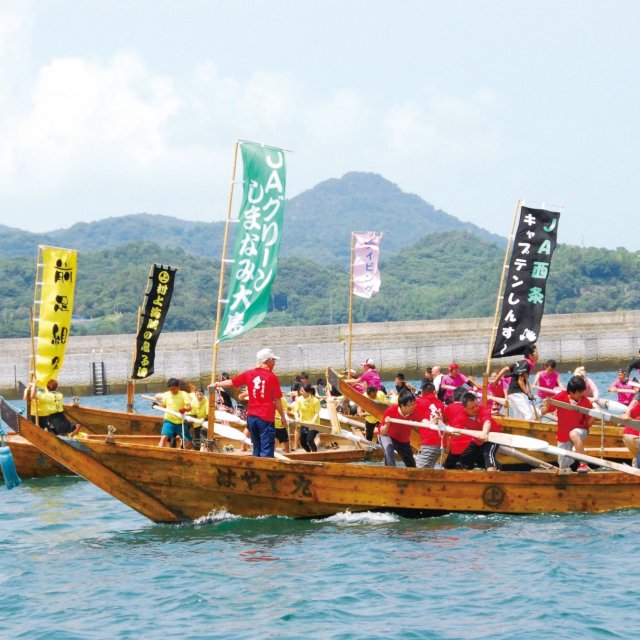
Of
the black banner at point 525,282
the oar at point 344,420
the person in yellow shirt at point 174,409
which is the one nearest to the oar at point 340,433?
the oar at point 344,420

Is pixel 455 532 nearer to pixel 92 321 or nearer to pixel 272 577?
pixel 272 577

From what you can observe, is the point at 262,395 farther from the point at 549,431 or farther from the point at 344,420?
the point at 549,431

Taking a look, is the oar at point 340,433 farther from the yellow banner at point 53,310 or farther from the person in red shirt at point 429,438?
the yellow banner at point 53,310

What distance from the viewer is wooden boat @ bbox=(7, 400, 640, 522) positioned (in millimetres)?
16812

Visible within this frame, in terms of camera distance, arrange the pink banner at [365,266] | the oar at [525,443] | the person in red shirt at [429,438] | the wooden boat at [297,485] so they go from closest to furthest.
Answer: the wooden boat at [297,485], the oar at [525,443], the person in red shirt at [429,438], the pink banner at [365,266]

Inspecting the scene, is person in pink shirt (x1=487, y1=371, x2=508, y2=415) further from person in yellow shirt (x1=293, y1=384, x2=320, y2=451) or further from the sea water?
the sea water

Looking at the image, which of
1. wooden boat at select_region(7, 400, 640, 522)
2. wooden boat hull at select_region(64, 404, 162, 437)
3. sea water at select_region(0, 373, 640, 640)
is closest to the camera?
sea water at select_region(0, 373, 640, 640)

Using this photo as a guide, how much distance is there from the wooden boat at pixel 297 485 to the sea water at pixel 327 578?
8.6 inches

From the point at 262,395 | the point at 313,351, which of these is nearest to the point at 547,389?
the point at 262,395

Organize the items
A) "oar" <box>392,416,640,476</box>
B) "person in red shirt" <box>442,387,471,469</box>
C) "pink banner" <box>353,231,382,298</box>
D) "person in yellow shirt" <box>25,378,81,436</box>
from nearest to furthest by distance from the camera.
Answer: "oar" <box>392,416,640,476</box> < "person in red shirt" <box>442,387,471,469</box> < "person in yellow shirt" <box>25,378,81,436</box> < "pink banner" <box>353,231,382,298</box>

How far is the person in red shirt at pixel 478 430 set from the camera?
688 inches

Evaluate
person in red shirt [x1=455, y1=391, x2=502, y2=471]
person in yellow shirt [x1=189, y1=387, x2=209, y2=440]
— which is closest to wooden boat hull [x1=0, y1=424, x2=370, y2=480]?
person in yellow shirt [x1=189, y1=387, x2=209, y2=440]

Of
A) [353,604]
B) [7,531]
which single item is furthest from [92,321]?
[353,604]

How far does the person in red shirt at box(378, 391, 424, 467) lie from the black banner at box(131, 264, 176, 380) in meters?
9.60
